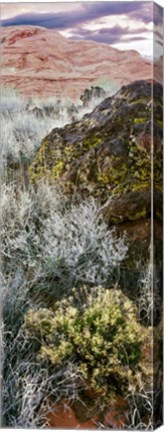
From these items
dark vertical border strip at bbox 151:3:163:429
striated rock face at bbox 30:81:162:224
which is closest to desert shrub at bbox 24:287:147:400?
dark vertical border strip at bbox 151:3:163:429

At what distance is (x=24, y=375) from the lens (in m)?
7.88

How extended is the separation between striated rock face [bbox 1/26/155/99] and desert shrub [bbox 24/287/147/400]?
1110mm

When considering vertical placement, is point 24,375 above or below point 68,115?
below

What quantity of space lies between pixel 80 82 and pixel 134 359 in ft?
4.88

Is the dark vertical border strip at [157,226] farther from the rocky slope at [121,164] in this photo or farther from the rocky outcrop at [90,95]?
the rocky outcrop at [90,95]

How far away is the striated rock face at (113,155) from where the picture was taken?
7.68 meters

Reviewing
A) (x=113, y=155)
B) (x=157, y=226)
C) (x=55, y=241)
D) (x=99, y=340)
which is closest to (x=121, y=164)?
(x=113, y=155)

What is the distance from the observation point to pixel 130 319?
25.3 feet

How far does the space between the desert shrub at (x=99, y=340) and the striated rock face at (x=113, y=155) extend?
18.1 inches

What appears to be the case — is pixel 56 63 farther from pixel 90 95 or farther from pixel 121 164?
pixel 121 164

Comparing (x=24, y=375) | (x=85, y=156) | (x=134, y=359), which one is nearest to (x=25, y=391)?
(x=24, y=375)

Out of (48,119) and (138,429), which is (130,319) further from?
(48,119)

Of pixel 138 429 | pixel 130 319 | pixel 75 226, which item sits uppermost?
pixel 75 226

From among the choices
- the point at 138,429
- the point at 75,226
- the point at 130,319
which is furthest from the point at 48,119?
the point at 138,429
